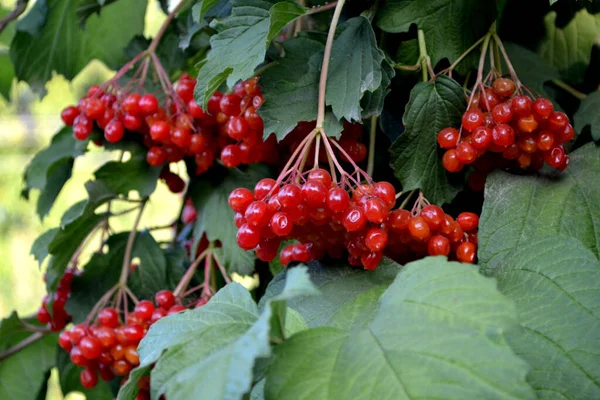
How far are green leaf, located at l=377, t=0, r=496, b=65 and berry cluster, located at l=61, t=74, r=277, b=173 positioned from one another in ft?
0.49

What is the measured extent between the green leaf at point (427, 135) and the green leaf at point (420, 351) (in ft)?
0.45

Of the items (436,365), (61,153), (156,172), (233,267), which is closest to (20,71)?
(61,153)

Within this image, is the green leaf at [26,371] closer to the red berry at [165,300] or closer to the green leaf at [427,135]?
the red berry at [165,300]

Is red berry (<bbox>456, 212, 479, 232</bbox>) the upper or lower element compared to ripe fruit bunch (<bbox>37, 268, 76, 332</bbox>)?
upper

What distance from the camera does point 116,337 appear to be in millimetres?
619

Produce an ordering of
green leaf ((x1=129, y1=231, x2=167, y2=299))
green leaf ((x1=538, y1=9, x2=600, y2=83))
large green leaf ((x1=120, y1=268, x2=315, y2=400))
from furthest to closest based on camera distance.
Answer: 1. green leaf ((x1=129, y1=231, x2=167, y2=299))
2. green leaf ((x1=538, y1=9, x2=600, y2=83))
3. large green leaf ((x1=120, y1=268, x2=315, y2=400))

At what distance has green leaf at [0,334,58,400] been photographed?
0.83 metres

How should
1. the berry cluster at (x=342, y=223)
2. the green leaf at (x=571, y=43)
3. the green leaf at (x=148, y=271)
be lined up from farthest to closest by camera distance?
the green leaf at (x=148, y=271) < the green leaf at (x=571, y=43) < the berry cluster at (x=342, y=223)

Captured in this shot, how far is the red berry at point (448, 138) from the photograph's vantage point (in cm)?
50

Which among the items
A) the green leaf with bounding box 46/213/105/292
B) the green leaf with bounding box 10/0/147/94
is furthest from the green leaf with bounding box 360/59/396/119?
the green leaf with bounding box 10/0/147/94

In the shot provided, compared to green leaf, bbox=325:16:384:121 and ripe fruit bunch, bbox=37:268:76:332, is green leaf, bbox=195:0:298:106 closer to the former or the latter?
green leaf, bbox=325:16:384:121

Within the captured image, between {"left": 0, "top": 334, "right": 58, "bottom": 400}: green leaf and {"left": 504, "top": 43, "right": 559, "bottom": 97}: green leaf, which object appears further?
{"left": 0, "top": 334, "right": 58, "bottom": 400}: green leaf

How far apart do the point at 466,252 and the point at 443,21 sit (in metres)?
0.20

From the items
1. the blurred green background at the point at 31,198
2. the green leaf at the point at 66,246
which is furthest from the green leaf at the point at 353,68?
the blurred green background at the point at 31,198
